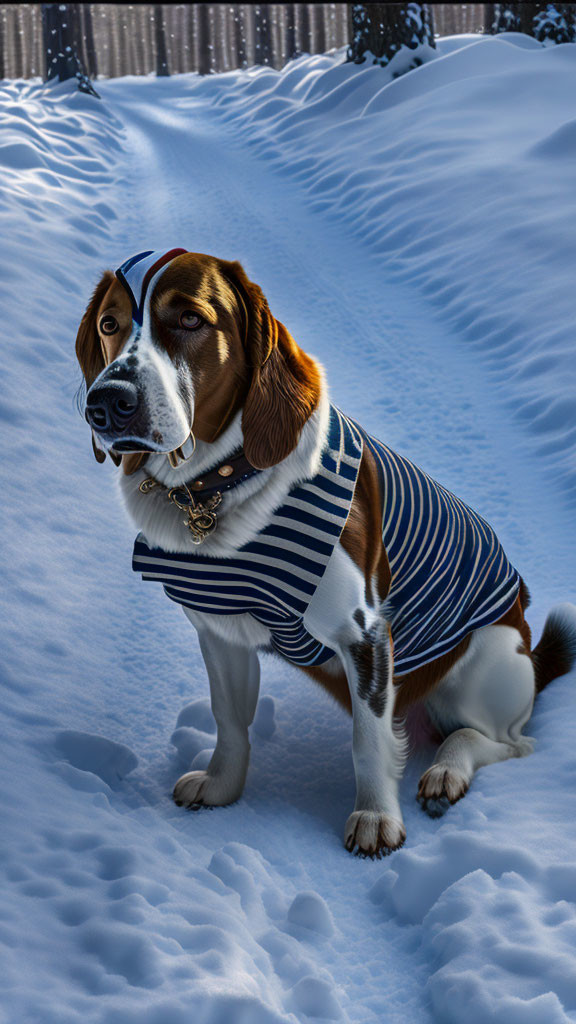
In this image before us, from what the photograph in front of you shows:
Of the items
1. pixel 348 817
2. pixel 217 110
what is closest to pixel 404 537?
pixel 348 817

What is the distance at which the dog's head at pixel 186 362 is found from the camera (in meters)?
1.75

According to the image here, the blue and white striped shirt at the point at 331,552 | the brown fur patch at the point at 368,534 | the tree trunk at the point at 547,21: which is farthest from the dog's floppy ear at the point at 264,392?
the tree trunk at the point at 547,21

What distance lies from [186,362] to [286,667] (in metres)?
1.40

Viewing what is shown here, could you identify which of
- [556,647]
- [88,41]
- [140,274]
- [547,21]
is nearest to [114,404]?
[140,274]

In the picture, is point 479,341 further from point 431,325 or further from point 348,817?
point 348,817

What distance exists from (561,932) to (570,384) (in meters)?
3.15

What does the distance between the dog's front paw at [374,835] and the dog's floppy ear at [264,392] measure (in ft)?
2.80

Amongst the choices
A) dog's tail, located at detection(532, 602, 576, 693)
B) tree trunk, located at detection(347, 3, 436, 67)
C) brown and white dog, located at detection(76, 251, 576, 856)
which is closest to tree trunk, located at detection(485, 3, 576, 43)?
tree trunk, located at detection(347, 3, 436, 67)

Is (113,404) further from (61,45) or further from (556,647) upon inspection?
(61,45)

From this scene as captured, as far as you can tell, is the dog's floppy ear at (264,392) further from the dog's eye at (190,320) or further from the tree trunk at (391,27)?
the tree trunk at (391,27)

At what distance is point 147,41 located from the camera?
28156 millimetres

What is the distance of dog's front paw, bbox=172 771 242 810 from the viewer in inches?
91.4

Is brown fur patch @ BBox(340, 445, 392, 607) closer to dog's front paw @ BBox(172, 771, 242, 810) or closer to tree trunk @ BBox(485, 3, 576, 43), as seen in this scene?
dog's front paw @ BBox(172, 771, 242, 810)

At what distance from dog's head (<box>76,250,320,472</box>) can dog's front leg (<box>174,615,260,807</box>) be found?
1.91 feet
